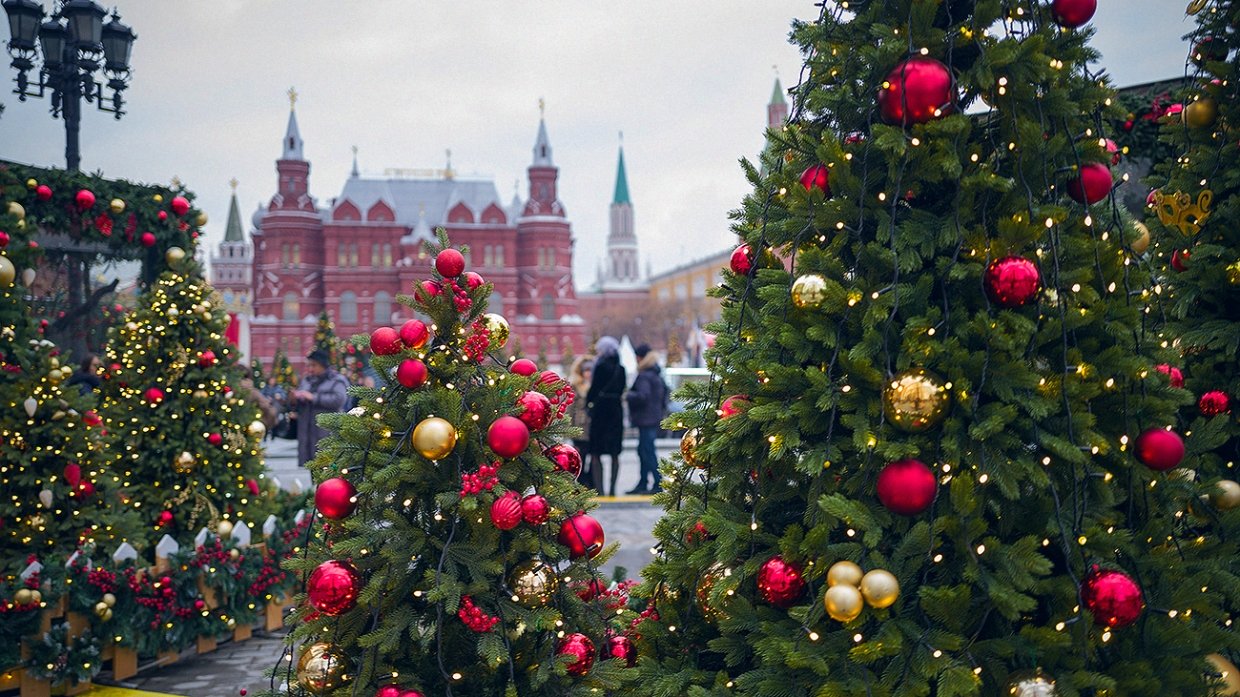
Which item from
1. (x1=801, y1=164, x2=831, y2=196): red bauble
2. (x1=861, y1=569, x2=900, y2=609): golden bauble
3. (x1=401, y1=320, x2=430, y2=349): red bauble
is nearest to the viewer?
(x1=861, y1=569, x2=900, y2=609): golden bauble

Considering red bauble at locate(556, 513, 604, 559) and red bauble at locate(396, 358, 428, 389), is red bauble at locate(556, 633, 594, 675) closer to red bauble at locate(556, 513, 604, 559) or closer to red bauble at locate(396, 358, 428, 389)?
red bauble at locate(556, 513, 604, 559)

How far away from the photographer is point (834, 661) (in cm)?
259

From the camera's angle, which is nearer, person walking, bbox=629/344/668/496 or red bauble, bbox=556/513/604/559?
red bauble, bbox=556/513/604/559

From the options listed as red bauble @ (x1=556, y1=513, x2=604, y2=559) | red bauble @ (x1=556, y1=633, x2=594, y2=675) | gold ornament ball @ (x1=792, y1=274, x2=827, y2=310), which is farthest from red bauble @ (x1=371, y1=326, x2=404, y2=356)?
gold ornament ball @ (x1=792, y1=274, x2=827, y2=310)

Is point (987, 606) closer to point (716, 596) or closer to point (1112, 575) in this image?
point (1112, 575)

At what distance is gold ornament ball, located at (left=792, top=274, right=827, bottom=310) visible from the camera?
2.66 m

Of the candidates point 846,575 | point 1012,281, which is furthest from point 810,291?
point 846,575

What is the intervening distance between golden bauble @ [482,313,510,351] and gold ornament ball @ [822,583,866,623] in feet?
4.76

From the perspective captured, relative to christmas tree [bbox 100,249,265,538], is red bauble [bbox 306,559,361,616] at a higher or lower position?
lower

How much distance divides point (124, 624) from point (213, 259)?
93.0 m

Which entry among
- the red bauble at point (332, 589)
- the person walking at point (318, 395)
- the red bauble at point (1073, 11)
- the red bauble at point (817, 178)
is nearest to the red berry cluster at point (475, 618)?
the red bauble at point (332, 589)

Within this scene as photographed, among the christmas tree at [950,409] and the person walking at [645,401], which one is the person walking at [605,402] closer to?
the person walking at [645,401]

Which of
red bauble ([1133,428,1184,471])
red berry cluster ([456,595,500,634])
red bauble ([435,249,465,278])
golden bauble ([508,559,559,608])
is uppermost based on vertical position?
red bauble ([435,249,465,278])

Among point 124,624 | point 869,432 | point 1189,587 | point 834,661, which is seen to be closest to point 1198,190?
point 1189,587
